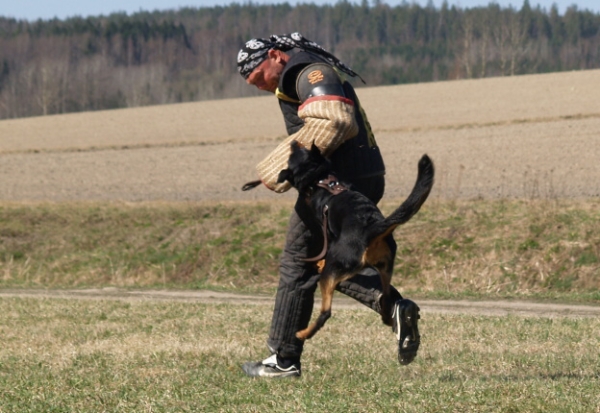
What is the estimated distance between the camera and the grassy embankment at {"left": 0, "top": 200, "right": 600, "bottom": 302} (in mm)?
13133

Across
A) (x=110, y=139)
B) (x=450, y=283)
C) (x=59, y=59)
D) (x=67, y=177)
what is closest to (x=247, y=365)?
(x=450, y=283)

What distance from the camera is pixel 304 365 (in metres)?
5.75

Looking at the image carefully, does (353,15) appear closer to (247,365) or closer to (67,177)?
(67,177)

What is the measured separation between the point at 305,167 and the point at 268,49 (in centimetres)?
79

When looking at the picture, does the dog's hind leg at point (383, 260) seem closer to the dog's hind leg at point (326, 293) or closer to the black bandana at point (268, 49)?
the dog's hind leg at point (326, 293)

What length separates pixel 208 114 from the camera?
46.9 m

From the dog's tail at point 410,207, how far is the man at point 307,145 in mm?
313

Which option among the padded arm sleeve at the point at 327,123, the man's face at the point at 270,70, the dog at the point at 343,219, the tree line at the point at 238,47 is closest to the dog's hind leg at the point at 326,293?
the dog at the point at 343,219

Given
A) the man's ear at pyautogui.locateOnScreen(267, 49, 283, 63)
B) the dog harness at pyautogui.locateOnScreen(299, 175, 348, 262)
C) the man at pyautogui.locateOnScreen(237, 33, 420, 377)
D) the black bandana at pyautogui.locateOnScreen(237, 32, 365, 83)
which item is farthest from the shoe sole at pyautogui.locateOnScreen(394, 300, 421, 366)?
the man's ear at pyautogui.locateOnScreen(267, 49, 283, 63)

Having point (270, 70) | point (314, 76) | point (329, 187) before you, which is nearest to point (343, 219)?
point (329, 187)

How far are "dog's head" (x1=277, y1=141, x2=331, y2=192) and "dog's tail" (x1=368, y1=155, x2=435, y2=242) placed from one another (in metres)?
0.52

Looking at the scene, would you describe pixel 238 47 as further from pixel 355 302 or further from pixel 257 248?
pixel 355 302

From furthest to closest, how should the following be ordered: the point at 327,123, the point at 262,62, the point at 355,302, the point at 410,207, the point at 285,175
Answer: the point at 355,302 → the point at 262,62 → the point at 285,175 → the point at 327,123 → the point at 410,207

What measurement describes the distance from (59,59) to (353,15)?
3207cm
